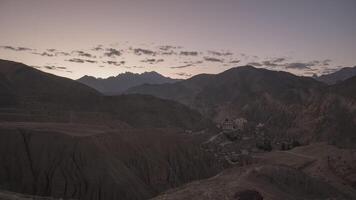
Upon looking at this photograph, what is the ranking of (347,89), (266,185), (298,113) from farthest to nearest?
(298,113)
(347,89)
(266,185)

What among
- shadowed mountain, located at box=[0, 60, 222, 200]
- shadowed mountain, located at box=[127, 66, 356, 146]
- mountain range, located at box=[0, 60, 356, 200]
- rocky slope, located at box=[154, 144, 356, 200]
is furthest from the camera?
shadowed mountain, located at box=[127, 66, 356, 146]

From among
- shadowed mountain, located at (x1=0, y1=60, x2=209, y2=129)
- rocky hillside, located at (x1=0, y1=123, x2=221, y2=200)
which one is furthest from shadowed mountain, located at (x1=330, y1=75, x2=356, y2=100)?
rocky hillside, located at (x1=0, y1=123, x2=221, y2=200)

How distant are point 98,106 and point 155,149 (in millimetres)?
50494

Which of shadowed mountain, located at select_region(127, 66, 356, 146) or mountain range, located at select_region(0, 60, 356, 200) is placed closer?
mountain range, located at select_region(0, 60, 356, 200)

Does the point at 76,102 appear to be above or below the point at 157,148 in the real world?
above

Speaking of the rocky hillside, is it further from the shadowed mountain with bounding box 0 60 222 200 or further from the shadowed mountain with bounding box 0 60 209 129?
the shadowed mountain with bounding box 0 60 209 129

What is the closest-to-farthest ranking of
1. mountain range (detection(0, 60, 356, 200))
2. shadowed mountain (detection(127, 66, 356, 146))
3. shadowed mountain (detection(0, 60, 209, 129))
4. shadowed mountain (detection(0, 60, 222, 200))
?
mountain range (detection(0, 60, 356, 200)), shadowed mountain (detection(0, 60, 222, 200)), shadowed mountain (detection(0, 60, 209, 129)), shadowed mountain (detection(127, 66, 356, 146))

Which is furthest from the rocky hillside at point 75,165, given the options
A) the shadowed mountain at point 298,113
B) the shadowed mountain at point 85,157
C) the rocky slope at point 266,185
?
the shadowed mountain at point 298,113

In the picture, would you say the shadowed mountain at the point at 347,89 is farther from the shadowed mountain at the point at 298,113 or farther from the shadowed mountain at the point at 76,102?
the shadowed mountain at the point at 76,102

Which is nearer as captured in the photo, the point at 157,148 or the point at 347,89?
the point at 157,148

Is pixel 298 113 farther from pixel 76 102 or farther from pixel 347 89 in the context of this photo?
pixel 76 102

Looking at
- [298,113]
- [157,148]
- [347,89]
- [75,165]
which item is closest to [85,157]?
[75,165]

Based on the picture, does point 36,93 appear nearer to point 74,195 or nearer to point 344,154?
point 74,195

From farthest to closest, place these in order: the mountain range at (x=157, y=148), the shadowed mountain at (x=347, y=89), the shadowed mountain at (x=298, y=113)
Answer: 1. the shadowed mountain at (x=347, y=89)
2. the shadowed mountain at (x=298, y=113)
3. the mountain range at (x=157, y=148)
